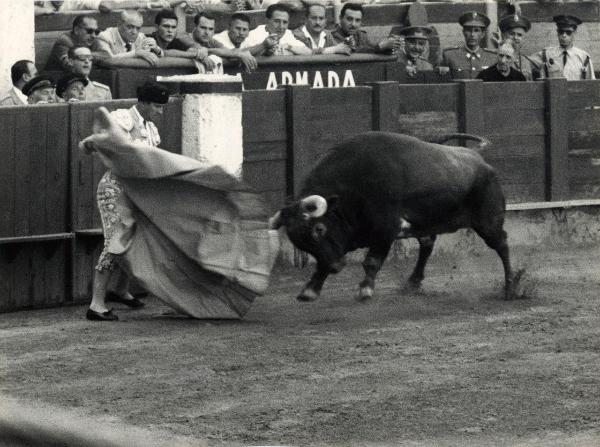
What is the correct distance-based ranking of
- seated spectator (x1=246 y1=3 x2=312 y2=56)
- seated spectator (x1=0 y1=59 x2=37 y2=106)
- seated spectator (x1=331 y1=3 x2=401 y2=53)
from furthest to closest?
seated spectator (x1=331 y1=3 x2=401 y2=53) < seated spectator (x1=246 y1=3 x2=312 y2=56) < seated spectator (x1=0 y1=59 x2=37 y2=106)

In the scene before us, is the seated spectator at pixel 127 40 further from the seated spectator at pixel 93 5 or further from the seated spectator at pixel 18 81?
the seated spectator at pixel 18 81

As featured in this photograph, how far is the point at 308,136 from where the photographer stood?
12.6m

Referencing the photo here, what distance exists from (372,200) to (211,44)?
268 cm

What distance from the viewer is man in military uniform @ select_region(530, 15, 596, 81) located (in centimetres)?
1440

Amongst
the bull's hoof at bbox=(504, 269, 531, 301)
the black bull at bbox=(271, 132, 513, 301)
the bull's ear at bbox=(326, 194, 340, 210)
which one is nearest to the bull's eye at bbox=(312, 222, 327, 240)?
the black bull at bbox=(271, 132, 513, 301)

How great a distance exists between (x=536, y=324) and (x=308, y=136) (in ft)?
10.3

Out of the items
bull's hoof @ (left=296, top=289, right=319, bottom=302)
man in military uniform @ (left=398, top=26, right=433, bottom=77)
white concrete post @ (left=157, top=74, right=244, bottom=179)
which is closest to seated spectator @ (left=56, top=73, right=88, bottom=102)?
white concrete post @ (left=157, top=74, right=244, bottom=179)

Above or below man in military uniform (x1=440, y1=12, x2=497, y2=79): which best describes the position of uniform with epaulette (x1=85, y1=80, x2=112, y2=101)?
below

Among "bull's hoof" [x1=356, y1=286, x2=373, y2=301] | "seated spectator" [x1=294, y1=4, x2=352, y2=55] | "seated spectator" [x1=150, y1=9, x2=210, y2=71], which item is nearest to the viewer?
"bull's hoof" [x1=356, y1=286, x2=373, y2=301]

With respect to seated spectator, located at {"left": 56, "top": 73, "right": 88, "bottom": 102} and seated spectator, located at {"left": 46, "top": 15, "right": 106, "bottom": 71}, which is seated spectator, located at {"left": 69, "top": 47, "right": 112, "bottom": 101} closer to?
seated spectator, located at {"left": 56, "top": 73, "right": 88, "bottom": 102}

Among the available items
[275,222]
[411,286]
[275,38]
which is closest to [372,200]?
[275,222]

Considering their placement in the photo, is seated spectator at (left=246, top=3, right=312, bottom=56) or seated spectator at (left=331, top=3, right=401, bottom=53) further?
seated spectator at (left=331, top=3, right=401, bottom=53)

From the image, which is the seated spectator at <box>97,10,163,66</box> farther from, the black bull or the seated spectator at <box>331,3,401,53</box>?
the black bull

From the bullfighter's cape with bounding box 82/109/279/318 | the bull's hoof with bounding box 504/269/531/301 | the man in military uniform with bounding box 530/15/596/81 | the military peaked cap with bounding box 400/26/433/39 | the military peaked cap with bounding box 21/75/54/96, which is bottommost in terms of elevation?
the bull's hoof with bounding box 504/269/531/301
